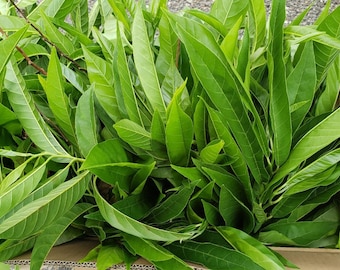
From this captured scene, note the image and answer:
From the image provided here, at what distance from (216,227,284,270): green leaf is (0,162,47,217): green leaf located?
0.19 meters

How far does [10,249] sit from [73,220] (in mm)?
74

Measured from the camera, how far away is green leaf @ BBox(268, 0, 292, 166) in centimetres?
42

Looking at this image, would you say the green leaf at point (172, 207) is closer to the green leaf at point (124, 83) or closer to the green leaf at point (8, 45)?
the green leaf at point (124, 83)

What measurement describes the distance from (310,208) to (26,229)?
29cm

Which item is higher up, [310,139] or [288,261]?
[310,139]

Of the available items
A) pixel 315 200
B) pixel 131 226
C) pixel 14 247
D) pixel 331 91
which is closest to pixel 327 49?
pixel 331 91

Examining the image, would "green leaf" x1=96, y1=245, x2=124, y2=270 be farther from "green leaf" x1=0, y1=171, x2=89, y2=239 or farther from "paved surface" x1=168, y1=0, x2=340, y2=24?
"paved surface" x1=168, y1=0, x2=340, y2=24

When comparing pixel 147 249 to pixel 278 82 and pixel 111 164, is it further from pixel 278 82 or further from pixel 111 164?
pixel 278 82

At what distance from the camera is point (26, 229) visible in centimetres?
41

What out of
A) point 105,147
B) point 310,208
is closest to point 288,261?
A: point 310,208

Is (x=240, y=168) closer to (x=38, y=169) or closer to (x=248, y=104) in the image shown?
(x=248, y=104)

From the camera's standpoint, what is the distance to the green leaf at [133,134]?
438 mm

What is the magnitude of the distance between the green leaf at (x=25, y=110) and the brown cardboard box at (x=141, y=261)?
10 cm

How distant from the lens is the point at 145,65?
477mm
